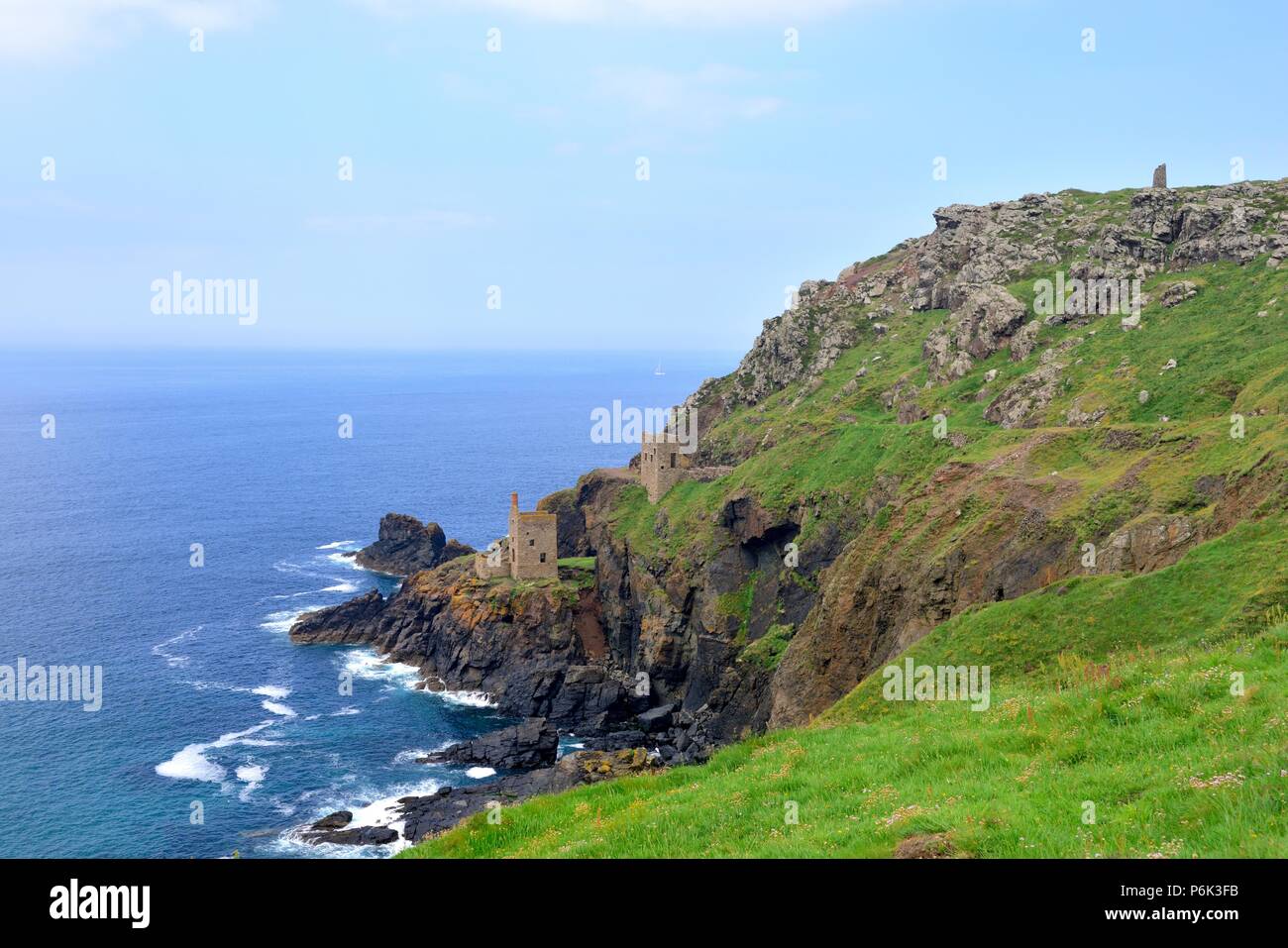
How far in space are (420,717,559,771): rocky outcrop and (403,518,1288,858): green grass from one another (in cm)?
4741

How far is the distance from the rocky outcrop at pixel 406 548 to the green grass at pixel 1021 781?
103968mm

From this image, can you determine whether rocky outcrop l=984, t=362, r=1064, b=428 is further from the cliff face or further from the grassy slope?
the grassy slope

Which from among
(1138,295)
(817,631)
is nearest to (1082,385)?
(1138,295)

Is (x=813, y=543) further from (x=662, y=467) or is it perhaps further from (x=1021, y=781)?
(x=1021, y=781)

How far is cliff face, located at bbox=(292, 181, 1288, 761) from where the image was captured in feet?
161

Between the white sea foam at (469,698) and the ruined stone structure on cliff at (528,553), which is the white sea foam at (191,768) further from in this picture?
the ruined stone structure on cliff at (528,553)

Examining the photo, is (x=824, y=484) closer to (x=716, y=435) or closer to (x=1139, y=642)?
(x=716, y=435)

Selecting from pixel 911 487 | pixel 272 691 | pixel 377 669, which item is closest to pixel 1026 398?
pixel 911 487

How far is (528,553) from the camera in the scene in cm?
10075

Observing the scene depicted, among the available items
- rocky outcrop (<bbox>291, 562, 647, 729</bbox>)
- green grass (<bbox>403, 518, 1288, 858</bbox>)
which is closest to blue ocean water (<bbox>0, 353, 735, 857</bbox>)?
rocky outcrop (<bbox>291, 562, 647, 729</bbox>)

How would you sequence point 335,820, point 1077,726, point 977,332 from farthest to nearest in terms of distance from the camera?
point 977,332 → point 335,820 → point 1077,726

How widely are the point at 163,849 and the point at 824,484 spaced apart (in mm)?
55676

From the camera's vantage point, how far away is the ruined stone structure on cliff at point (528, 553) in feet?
328

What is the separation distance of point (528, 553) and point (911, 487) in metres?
46.9
